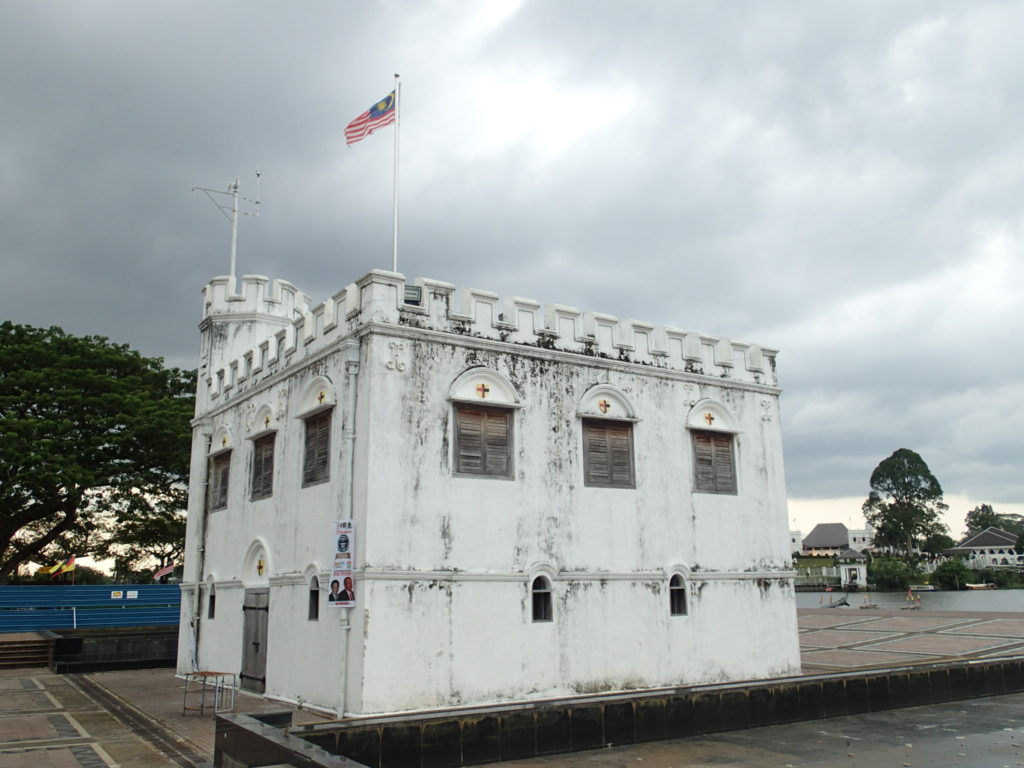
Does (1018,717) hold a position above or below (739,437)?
below

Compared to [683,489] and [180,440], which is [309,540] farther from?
[180,440]

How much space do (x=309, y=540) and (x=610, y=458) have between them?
619 cm

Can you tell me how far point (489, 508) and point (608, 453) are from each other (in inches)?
123

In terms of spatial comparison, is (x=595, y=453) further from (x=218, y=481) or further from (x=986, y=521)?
(x=986, y=521)

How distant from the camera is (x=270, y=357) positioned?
1791cm

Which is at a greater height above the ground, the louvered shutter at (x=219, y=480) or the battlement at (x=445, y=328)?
the battlement at (x=445, y=328)

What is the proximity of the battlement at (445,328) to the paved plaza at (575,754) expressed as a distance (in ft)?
22.8

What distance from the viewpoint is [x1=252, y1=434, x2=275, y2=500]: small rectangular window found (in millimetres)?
17531

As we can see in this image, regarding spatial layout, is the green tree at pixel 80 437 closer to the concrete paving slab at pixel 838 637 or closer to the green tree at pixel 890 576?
the concrete paving slab at pixel 838 637

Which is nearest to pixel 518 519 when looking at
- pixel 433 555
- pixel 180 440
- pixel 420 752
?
pixel 433 555

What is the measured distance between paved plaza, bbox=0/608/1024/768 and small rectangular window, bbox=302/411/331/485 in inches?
164

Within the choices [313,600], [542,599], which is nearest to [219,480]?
[313,600]

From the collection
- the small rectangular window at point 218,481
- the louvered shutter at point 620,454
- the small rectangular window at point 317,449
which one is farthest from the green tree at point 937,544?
the small rectangular window at point 317,449

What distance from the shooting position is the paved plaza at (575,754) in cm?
1123
